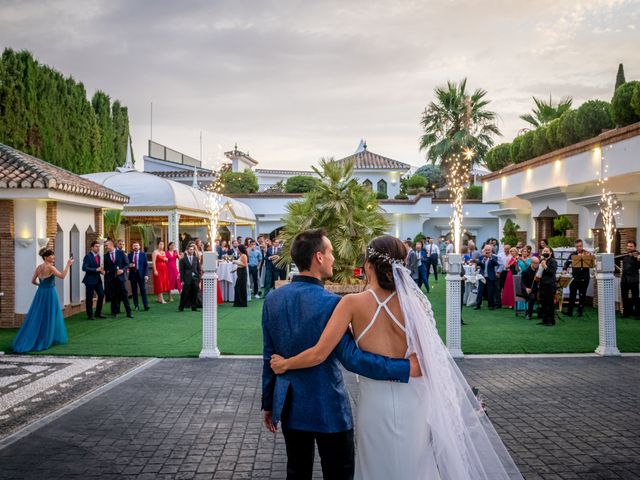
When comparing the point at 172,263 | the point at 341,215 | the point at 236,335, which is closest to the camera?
the point at 341,215

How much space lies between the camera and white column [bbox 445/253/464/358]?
1048 centimetres

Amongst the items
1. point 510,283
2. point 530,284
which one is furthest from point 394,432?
point 510,283

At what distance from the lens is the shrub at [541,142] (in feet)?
82.3

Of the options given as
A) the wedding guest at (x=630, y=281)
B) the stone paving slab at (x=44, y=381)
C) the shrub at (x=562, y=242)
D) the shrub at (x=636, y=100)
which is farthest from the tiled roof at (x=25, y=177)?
the shrub at (x=636, y=100)

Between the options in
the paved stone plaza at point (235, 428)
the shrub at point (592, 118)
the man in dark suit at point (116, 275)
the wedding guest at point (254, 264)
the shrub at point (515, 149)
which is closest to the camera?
the paved stone plaza at point (235, 428)

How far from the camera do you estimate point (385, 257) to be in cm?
338

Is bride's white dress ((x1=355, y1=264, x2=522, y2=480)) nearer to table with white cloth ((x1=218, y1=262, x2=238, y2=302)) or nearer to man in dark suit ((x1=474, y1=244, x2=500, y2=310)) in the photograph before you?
man in dark suit ((x1=474, y1=244, x2=500, y2=310))

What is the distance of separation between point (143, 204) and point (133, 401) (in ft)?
52.8

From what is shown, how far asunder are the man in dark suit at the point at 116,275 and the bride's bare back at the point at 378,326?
13411 mm

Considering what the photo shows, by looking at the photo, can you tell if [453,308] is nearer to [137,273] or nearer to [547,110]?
[137,273]

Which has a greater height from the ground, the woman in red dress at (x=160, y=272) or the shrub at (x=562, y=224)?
the shrub at (x=562, y=224)

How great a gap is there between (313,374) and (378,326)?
45 centimetres

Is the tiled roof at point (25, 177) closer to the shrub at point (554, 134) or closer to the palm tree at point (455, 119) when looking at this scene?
the shrub at point (554, 134)

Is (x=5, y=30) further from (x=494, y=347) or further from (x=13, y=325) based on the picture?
(x=494, y=347)
